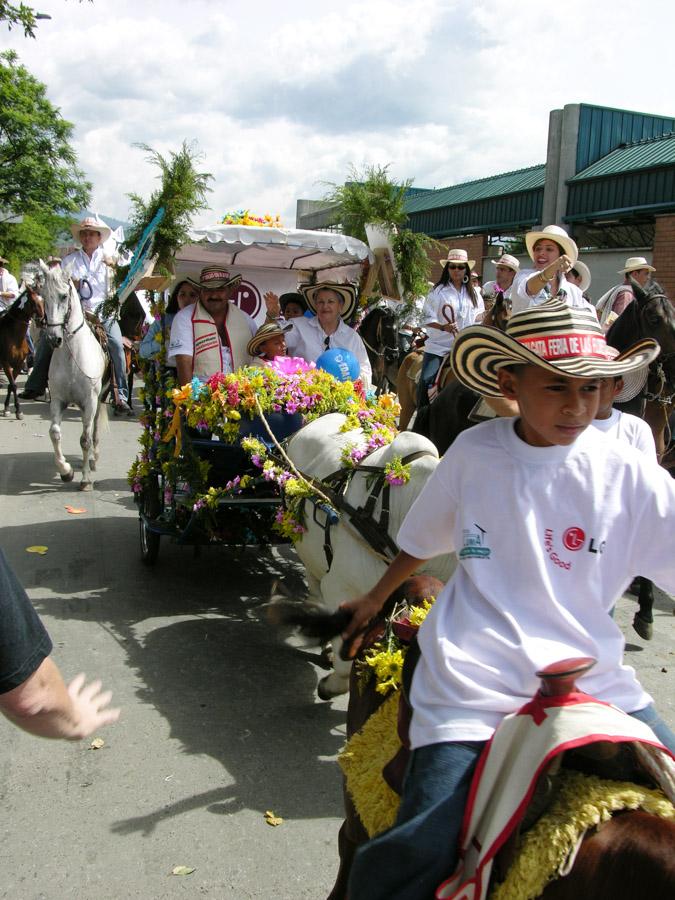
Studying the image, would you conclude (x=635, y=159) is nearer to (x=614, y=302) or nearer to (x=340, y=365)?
(x=614, y=302)

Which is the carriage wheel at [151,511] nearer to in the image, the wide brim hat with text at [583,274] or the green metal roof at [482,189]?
the wide brim hat with text at [583,274]

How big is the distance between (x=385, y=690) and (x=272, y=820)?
1.42 meters

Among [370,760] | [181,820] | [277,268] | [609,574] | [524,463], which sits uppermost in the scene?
[277,268]

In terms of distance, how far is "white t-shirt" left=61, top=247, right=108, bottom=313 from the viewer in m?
11.5

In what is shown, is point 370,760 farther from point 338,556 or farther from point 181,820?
point 338,556

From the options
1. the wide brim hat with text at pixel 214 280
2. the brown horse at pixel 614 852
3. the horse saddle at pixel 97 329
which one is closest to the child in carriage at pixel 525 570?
the brown horse at pixel 614 852

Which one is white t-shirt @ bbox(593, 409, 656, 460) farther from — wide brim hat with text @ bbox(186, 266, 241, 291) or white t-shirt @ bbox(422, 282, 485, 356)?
white t-shirt @ bbox(422, 282, 485, 356)

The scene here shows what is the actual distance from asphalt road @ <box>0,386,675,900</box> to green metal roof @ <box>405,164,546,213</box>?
54.7ft

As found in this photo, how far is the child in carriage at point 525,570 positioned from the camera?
1831mm

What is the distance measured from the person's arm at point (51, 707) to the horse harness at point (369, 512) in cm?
198

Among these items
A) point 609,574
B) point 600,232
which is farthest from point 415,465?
point 600,232


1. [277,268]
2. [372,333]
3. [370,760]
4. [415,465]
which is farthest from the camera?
[372,333]

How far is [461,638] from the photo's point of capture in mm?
1962

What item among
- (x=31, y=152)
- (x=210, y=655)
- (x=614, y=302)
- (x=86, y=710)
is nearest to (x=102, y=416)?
(x=210, y=655)
